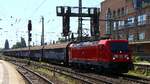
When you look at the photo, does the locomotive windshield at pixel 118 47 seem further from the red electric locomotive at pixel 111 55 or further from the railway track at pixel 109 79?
the railway track at pixel 109 79

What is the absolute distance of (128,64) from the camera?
30.1 metres

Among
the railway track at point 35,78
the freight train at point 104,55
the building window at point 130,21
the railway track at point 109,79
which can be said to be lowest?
the railway track at point 35,78

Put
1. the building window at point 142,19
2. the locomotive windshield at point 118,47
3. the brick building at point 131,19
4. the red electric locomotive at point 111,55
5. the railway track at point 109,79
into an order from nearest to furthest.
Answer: the railway track at point 109,79 < the red electric locomotive at point 111,55 < the locomotive windshield at point 118,47 < the brick building at point 131,19 < the building window at point 142,19

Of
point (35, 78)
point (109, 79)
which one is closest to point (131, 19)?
point (35, 78)

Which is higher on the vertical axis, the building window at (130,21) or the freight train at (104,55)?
the building window at (130,21)

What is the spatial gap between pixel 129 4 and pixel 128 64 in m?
63.3

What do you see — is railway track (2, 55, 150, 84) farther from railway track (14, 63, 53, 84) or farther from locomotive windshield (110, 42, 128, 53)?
railway track (14, 63, 53, 84)

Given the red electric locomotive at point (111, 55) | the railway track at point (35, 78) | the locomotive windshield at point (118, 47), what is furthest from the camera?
the locomotive windshield at point (118, 47)

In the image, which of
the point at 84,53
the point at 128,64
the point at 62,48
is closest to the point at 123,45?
the point at 128,64

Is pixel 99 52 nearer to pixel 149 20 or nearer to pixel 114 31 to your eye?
pixel 149 20

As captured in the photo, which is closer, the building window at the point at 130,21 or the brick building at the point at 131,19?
the brick building at the point at 131,19

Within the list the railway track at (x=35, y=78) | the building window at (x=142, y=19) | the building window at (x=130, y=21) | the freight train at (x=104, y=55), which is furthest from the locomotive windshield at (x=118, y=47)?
the building window at (x=130, y=21)

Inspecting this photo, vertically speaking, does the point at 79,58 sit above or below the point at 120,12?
below

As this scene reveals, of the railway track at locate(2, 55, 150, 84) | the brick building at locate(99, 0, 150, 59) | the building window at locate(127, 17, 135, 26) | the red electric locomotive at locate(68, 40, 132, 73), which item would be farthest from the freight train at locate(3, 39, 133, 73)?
the building window at locate(127, 17, 135, 26)
